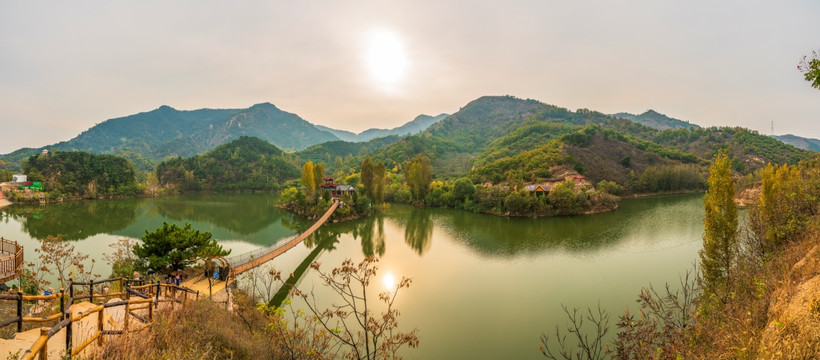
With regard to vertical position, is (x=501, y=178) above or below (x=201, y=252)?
above

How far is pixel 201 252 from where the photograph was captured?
12.7m

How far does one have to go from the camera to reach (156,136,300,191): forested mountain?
68.8 meters

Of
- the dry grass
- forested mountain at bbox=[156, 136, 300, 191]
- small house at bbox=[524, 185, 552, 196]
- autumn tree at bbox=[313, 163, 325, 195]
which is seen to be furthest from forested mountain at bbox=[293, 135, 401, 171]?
the dry grass

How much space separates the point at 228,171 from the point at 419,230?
6225 centimetres

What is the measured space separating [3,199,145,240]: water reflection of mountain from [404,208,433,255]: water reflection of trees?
78.5 ft

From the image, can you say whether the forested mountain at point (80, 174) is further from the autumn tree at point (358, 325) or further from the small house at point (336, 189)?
the autumn tree at point (358, 325)

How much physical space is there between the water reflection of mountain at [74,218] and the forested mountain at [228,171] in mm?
23011

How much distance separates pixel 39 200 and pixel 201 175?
28.3 metres

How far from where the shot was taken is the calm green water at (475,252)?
11961 millimetres

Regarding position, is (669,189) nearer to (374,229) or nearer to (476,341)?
(374,229)

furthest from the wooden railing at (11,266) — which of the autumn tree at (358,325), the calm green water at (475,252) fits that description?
the autumn tree at (358,325)

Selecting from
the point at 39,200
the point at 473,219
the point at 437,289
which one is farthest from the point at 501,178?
the point at 39,200

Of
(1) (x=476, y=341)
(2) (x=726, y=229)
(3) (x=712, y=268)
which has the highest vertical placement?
(2) (x=726, y=229)

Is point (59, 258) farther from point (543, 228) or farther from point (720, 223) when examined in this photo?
point (543, 228)
